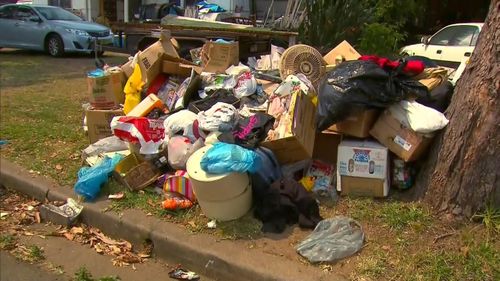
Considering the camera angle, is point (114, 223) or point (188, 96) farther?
point (188, 96)

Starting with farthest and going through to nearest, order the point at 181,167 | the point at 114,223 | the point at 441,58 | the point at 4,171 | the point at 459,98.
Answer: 1. the point at 441,58
2. the point at 4,171
3. the point at 181,167
4. the point at 114,223
5. the point at 459,98

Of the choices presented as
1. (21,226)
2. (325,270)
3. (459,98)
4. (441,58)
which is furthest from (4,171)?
(441,58)

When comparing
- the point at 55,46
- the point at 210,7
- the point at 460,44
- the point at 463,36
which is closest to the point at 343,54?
the point at 460,44

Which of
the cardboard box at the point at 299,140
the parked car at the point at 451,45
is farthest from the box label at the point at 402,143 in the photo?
the parked car at the point at 451,45

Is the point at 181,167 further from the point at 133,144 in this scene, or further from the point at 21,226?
the point at 21,226

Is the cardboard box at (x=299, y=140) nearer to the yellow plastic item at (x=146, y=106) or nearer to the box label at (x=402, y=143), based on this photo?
the box label at (x=402, y=143)

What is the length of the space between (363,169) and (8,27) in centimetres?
1359

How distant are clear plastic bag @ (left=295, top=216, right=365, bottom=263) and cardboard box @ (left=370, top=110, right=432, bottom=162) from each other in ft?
2.36

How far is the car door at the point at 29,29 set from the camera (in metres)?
13.8

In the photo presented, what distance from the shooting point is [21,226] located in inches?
156

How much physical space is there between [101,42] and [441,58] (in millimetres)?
8765

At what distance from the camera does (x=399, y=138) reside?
12.3 feet

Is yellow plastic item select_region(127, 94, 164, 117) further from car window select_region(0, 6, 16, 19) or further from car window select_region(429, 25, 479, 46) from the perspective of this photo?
car window select_region(0, 6, 16, 19)

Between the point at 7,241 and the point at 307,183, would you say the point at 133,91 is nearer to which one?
the point at 7,241
